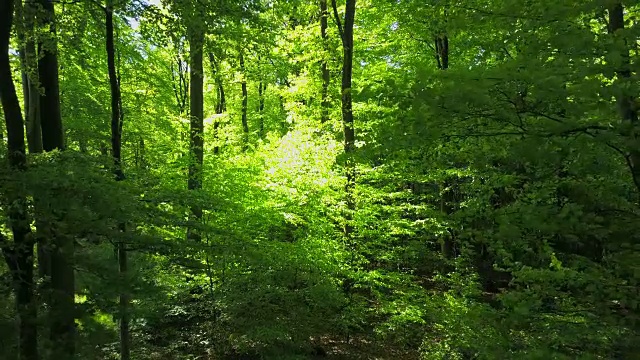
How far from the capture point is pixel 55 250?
191 inches

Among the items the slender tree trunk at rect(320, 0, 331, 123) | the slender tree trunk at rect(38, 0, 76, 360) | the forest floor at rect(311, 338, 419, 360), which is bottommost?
the forest floor at rect(311, 338, 419, 360)

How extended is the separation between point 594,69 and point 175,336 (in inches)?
394

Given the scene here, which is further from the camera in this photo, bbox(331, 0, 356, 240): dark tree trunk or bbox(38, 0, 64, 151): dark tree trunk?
bbox(331, 0, 356, 240): dark tree trunk

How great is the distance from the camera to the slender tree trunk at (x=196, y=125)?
6.86m

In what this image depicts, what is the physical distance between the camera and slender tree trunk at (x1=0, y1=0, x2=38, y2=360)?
3.94 metres

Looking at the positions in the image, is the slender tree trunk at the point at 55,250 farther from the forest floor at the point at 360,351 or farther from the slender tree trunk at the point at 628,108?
the forest floor at the point at 360,351

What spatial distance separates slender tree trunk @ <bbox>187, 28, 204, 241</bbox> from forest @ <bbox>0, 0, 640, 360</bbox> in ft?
0.23

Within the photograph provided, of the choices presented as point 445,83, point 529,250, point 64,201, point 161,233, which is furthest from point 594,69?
point 161,233

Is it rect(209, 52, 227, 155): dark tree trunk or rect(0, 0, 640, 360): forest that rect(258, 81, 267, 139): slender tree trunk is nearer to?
rect(209, 52, 227, 155): dark tree trunk

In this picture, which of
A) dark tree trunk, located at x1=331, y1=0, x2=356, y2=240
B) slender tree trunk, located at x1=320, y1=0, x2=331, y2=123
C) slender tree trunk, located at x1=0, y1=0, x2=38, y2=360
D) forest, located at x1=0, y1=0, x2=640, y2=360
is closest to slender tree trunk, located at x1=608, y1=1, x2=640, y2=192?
forest, located at x1=0, y1=0, x2=640, y2=360

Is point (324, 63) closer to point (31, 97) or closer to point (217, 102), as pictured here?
point (31, 97)

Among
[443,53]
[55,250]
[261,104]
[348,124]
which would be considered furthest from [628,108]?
[261,104]

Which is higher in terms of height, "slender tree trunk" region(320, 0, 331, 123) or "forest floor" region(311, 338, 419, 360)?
"slender tree trunk" region(320, 0, 331, 123)

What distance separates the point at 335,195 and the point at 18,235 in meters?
5.98
